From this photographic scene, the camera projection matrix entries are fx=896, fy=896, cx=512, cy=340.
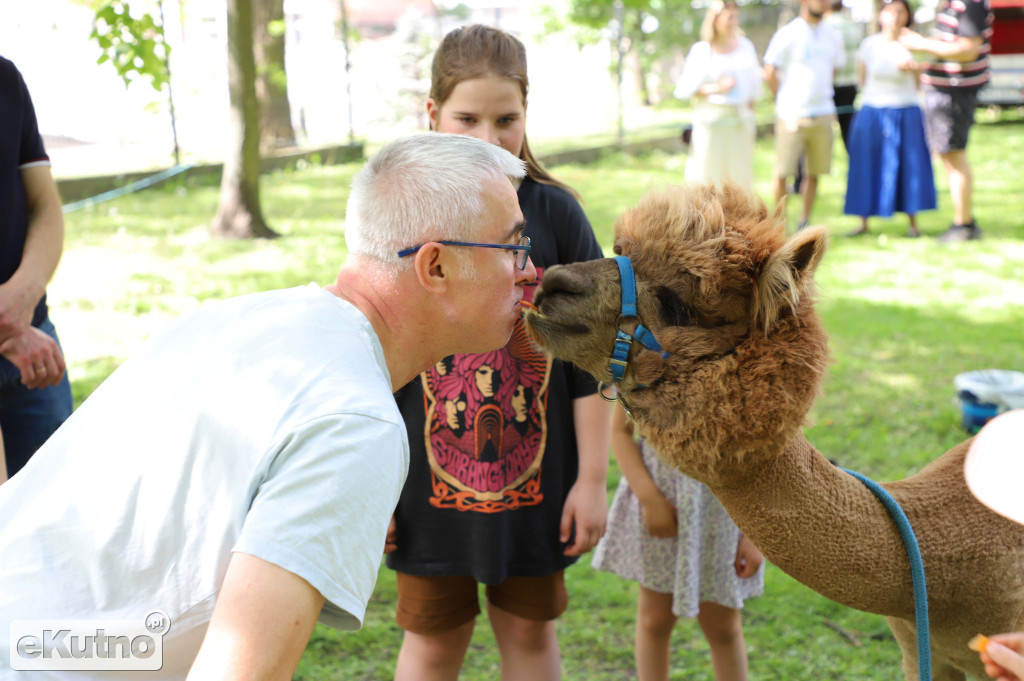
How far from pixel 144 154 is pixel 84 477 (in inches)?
513

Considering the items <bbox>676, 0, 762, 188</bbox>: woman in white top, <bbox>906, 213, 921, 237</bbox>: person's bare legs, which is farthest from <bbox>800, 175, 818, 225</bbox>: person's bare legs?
<bbox>906, 213, 921, 237</bbox>: person's bare legs

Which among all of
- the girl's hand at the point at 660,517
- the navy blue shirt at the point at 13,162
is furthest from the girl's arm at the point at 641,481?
the navy blue shirt at the point at 13,162

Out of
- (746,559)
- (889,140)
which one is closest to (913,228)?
(889,140)

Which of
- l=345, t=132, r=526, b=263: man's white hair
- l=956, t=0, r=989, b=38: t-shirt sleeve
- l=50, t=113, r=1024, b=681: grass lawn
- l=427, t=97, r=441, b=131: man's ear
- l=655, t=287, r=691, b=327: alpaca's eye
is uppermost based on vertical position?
l=956, t=0, r=989, b=38: t-shirt sleeve

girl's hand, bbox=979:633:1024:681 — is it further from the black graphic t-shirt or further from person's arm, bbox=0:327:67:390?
person's arm, bbox=0:327:67:390

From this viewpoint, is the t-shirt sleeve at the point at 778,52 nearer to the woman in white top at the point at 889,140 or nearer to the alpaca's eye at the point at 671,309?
the woman in white top at the point at 889,140

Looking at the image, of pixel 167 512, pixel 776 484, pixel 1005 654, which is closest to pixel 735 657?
pixel 776 484

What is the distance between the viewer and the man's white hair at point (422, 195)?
5.26ft

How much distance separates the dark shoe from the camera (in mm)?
8445

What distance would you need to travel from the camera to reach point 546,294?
1894mm

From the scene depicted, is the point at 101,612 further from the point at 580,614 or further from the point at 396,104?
the point at 396,104

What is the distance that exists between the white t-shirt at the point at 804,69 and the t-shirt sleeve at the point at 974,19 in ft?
3.82

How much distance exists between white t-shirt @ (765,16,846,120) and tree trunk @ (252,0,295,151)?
616 cm

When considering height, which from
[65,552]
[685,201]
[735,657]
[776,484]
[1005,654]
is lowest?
[735,657]
